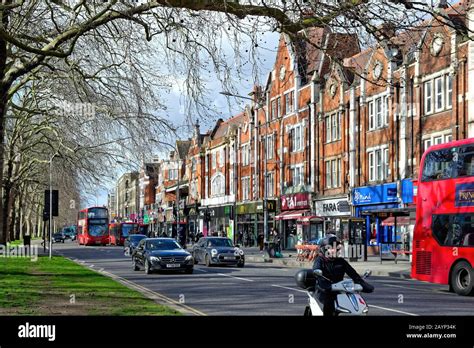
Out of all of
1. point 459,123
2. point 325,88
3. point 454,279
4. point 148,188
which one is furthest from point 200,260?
point 148,188

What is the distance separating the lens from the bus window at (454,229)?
20609mm

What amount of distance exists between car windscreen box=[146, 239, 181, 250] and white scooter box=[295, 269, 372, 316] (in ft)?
72.5

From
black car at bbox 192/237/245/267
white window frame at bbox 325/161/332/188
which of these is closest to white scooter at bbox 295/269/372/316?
black car at bbox 192/237/245/267

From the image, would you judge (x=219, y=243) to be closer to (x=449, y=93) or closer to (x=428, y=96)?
(x=449, y=93)

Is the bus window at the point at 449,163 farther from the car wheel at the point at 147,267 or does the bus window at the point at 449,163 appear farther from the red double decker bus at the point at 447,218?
the car wheel at the point at 147,267

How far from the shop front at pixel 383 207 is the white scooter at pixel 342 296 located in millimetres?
30707

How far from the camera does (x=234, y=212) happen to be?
241 ft

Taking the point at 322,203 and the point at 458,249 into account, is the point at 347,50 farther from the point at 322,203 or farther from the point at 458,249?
the point at 322,203

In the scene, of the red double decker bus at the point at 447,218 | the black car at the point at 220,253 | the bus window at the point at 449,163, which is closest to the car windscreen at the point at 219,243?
the black car at the point at 220,253

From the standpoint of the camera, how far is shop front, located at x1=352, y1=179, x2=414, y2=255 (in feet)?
134

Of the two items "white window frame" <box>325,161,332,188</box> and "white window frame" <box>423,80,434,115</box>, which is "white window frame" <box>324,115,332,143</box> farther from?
"white window frame" <box>423,80,434,115</box>

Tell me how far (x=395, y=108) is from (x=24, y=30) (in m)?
29.4

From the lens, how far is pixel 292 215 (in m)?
57.2

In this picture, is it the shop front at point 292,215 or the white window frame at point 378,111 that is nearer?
the white window frame at point 378,111
